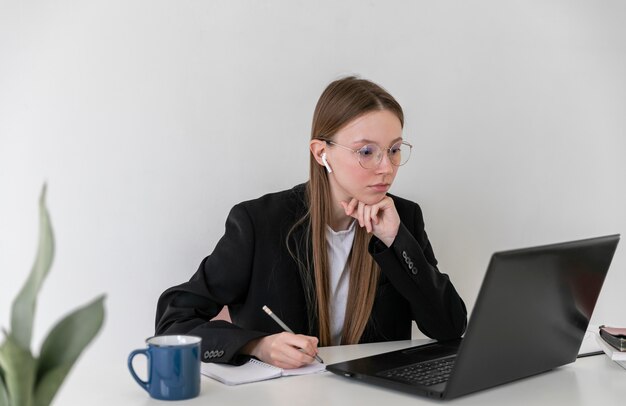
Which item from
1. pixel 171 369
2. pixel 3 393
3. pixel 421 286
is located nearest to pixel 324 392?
pixel 171 369

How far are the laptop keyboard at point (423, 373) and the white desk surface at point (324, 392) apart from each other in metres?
0.05

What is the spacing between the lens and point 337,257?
217 centimetres

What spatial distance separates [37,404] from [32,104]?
1.48m

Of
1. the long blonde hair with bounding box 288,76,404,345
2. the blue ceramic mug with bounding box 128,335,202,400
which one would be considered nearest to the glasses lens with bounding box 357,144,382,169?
the long blonde hair with bounding box 288,76,404,345

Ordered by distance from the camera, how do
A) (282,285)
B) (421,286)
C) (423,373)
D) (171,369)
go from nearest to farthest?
(171,369)
(423,373)
(421,286)
(282,285)

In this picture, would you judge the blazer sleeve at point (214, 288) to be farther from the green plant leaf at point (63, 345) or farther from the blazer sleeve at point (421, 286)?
the green plant leaf at point (63, 345)

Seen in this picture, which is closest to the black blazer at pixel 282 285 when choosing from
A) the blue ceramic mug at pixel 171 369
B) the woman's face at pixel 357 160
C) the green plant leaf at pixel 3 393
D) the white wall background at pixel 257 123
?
the woman's face at pixel 357 160

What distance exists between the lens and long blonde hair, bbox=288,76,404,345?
207 centimetres

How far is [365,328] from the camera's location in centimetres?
214

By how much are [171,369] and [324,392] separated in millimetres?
285

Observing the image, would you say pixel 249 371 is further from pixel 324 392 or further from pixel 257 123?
pixel 257 123

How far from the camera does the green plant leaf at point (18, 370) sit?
717 mm

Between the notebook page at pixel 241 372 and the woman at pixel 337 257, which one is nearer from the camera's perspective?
the notebook page at pixel 241 372

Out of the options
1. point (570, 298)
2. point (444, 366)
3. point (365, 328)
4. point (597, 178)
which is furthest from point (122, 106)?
point (597, 178)
